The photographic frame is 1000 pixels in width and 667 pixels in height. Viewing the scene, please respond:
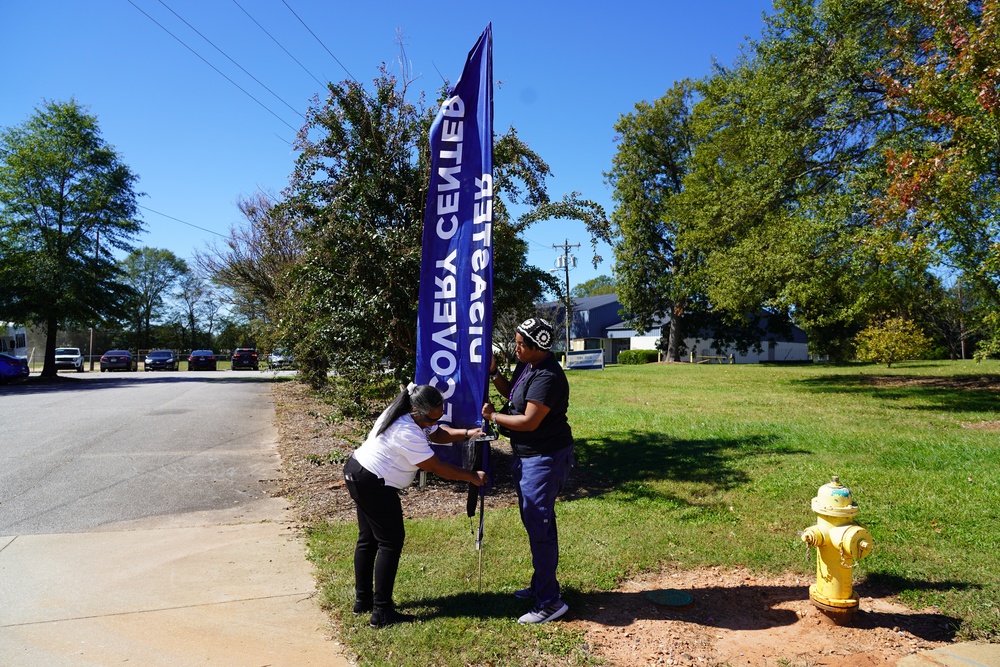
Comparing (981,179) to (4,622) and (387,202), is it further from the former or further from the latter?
(4,622)

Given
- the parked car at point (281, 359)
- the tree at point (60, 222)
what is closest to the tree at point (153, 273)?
the tree at point (60, 222)

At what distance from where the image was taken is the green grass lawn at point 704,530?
400cm

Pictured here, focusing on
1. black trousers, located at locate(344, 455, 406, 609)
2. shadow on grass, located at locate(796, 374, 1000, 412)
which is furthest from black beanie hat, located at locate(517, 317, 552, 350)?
shadow on grass, located at locate(796, 374, 1000, 412)

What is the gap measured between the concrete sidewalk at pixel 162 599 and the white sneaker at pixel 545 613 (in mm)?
1151

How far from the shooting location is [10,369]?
26172mm

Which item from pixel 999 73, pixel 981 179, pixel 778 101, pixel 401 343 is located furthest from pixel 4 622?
pixel 778 101

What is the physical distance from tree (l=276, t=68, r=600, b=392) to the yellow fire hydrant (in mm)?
4752

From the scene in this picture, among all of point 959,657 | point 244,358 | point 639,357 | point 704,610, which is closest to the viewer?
point 959,657

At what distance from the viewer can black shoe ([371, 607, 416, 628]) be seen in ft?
13.3

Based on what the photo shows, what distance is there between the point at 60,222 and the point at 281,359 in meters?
23.1

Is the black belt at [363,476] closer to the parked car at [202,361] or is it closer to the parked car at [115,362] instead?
the parked car at [202,361]

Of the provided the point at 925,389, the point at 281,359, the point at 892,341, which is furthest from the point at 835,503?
the point at 892,341

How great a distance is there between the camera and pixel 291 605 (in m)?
4.49

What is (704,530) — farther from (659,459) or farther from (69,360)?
(69,360)
